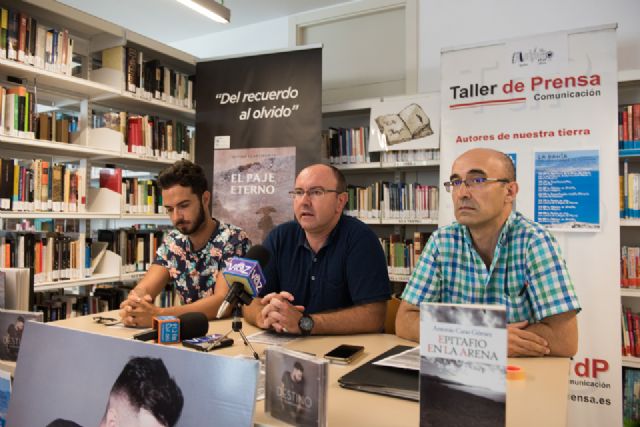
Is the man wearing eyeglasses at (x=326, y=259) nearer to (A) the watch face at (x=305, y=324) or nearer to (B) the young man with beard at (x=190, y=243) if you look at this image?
(A) the watch face at (x=305, y=324)

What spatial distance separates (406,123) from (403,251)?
1.06 m

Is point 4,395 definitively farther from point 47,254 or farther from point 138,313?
point 47,254

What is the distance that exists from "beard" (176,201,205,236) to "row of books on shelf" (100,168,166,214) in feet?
4.93

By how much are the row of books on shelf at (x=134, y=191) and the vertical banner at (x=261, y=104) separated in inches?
19.8

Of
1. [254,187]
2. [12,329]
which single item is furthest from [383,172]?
[12,329]

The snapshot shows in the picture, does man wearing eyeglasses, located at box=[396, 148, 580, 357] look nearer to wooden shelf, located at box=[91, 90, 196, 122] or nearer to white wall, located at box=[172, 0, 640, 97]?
white wall, located at box=[172, 0, 640, 97]

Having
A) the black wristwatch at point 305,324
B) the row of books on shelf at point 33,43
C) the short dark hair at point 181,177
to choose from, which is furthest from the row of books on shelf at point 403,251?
the row of books on shelf at point 33,43

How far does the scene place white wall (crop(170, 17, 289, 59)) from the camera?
202 inches

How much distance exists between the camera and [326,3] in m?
4.70

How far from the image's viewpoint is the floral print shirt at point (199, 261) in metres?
2.42

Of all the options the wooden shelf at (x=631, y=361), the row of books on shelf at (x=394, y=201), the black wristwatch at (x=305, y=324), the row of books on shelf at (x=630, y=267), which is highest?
the row of books on shelf at (x=394, y=201)

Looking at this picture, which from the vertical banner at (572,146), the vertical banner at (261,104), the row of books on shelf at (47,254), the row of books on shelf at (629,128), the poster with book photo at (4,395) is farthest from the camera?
the vertical banner at (261,104)

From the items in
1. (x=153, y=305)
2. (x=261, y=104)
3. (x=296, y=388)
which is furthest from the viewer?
(x=261, y=104)

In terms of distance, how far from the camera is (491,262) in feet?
5.64
